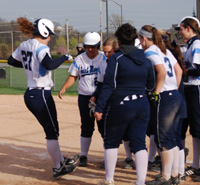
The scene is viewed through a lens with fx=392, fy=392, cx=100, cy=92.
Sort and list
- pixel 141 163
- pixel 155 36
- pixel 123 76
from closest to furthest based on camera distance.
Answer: pixel 123 76 → pixel 141 163 → pixel 155 36

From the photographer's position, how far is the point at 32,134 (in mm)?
8320

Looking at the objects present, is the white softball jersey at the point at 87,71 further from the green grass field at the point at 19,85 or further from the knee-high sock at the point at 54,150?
the green grass field at the point at 19,85

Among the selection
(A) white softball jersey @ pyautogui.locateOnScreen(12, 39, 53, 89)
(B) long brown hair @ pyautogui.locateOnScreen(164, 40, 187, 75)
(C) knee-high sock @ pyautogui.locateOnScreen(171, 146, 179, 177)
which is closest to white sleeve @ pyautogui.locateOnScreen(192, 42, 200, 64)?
(B) long brown hair @ pyautogui.locateOnScreen(164, 40, 187, 75)

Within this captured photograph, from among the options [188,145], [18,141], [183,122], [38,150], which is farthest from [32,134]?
[183,122]

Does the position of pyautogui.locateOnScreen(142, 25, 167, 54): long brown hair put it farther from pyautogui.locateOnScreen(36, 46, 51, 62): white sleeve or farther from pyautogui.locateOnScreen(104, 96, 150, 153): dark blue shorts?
pyautogui.locateOnScreen(36, 46, 51, 62): white sleeve

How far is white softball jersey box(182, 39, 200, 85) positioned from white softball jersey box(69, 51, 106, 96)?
4.33 feet

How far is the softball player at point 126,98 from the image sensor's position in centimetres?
419

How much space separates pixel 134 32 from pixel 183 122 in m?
1.80

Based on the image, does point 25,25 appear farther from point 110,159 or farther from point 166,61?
point 110,159

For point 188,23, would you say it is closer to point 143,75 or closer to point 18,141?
point 143,75

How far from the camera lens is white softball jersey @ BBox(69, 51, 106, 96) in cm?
575

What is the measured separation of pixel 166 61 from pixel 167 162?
46.6 inches

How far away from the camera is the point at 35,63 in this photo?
502cm

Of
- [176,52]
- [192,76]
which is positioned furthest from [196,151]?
[176,52]
